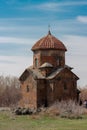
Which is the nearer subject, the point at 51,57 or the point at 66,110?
the point at 66,110

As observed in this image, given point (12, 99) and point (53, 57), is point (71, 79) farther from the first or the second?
point (12, 99)

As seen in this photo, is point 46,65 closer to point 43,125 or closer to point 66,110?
point 66,110

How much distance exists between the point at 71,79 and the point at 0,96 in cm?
2748

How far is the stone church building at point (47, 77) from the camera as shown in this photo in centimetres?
4556

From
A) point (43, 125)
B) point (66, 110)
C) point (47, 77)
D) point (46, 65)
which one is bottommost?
point (43, 125)

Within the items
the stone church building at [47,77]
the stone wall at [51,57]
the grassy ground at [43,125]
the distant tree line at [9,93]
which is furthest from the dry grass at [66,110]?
the distant tree line at [9,93]

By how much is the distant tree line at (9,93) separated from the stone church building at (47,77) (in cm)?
1623

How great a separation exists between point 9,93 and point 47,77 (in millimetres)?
29745

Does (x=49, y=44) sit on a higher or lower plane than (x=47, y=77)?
higher

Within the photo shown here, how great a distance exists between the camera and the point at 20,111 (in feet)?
121

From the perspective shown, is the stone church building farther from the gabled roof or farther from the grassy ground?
the grassy ground

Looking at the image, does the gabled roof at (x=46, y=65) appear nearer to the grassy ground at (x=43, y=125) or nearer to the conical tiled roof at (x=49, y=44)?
the conical tiled roof at (x=49, y=44)

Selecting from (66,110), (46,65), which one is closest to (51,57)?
(46,65)

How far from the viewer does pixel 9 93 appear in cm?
7500
